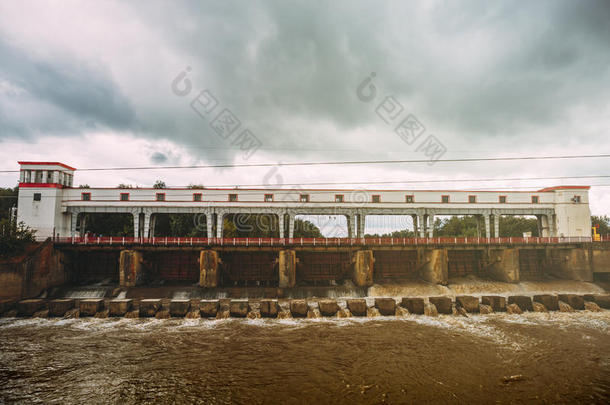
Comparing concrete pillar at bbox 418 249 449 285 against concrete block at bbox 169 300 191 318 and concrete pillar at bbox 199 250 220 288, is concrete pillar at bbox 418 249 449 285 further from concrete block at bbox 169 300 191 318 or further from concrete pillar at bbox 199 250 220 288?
concrete block at bbox 169 300 191 318

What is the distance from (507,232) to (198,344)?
79.6m

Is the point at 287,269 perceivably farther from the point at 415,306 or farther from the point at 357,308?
the point at 415,306

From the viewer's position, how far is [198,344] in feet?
54.9

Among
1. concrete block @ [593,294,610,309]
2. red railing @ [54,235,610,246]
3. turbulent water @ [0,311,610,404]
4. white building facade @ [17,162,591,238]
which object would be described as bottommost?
turbulent water @ [0,311,610,404]

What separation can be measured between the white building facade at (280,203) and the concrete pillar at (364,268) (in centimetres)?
832

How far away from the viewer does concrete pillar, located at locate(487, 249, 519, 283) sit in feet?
99.2

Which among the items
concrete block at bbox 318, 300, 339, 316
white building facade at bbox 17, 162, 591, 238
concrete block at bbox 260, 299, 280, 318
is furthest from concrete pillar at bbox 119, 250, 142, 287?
concrete block at bbox 318, 300, 339, 316

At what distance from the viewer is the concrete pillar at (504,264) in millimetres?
30250

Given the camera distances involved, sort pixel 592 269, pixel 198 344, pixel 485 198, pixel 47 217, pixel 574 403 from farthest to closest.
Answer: pixel 485 198, pixel 47 217, pixel 592 269, pixel 198 344, pixel 574 403

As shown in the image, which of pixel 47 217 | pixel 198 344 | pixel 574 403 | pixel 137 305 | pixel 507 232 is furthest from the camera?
pixel 507 232

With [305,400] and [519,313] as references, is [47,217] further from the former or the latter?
[519,313]

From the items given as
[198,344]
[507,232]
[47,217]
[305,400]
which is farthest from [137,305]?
[507,232]

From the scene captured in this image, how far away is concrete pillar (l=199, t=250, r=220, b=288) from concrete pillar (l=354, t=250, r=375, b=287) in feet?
42.6

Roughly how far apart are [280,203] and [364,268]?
12727 millimetres
